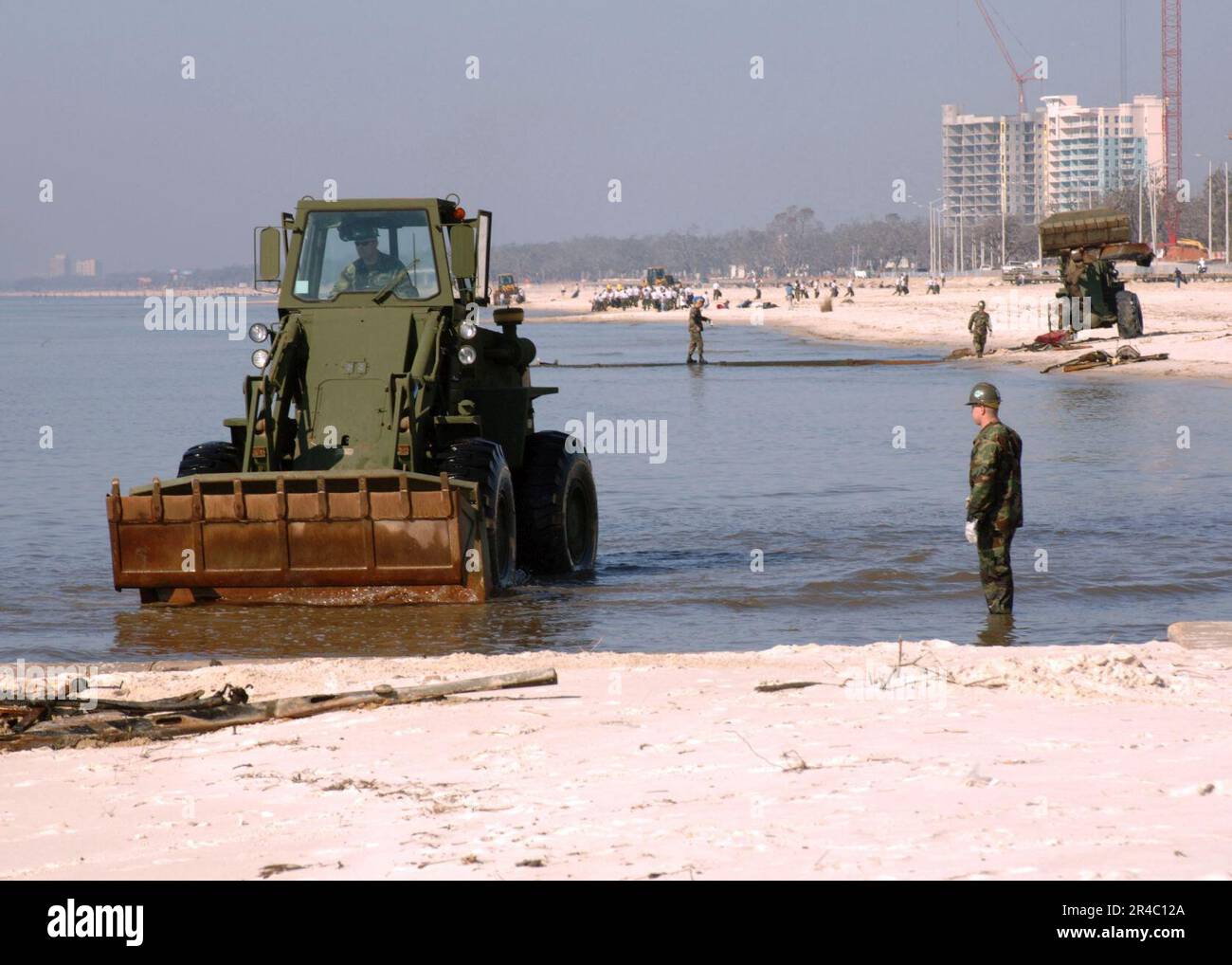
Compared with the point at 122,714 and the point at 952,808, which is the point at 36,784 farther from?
the point at 952,808

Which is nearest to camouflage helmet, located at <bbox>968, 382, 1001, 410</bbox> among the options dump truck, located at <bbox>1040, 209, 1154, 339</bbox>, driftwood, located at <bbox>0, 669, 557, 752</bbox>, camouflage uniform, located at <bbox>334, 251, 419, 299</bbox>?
camouflage uniform, located at <bbox>334, 251, 419, 299</bbox>

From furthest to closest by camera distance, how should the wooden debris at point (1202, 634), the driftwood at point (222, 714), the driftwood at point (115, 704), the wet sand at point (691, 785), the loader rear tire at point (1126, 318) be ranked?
the loader rear tire at point (1126, 318) → the wooden debris at point (1202, 634) → the driftwood at point (115, 704) → the driftwood at point (222, 714) → the wet sand at point (691, 785)

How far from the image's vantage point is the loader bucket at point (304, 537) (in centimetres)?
1074

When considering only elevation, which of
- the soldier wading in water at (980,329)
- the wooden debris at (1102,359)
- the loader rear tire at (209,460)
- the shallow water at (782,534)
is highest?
the soldier wading in water at (980,329)

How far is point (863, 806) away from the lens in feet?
17.6

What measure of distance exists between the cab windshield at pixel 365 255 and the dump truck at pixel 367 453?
11 mm

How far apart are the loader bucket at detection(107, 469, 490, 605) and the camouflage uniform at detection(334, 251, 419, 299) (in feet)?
5.80

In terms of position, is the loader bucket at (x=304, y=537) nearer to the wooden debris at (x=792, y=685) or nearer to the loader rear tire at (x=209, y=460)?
the loader rear tire at (x=209, y=460)

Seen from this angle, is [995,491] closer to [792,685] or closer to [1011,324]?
[792,685]

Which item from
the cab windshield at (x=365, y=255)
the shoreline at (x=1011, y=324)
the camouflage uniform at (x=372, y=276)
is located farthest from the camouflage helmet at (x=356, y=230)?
the shoreline at (x=1011, y=324)

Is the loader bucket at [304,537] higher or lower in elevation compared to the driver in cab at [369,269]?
lower

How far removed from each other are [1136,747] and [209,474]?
21.9 ft

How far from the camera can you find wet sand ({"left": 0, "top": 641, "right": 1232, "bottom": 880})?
491 centimetres

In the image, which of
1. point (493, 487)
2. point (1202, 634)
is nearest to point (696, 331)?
point (493, 487)
